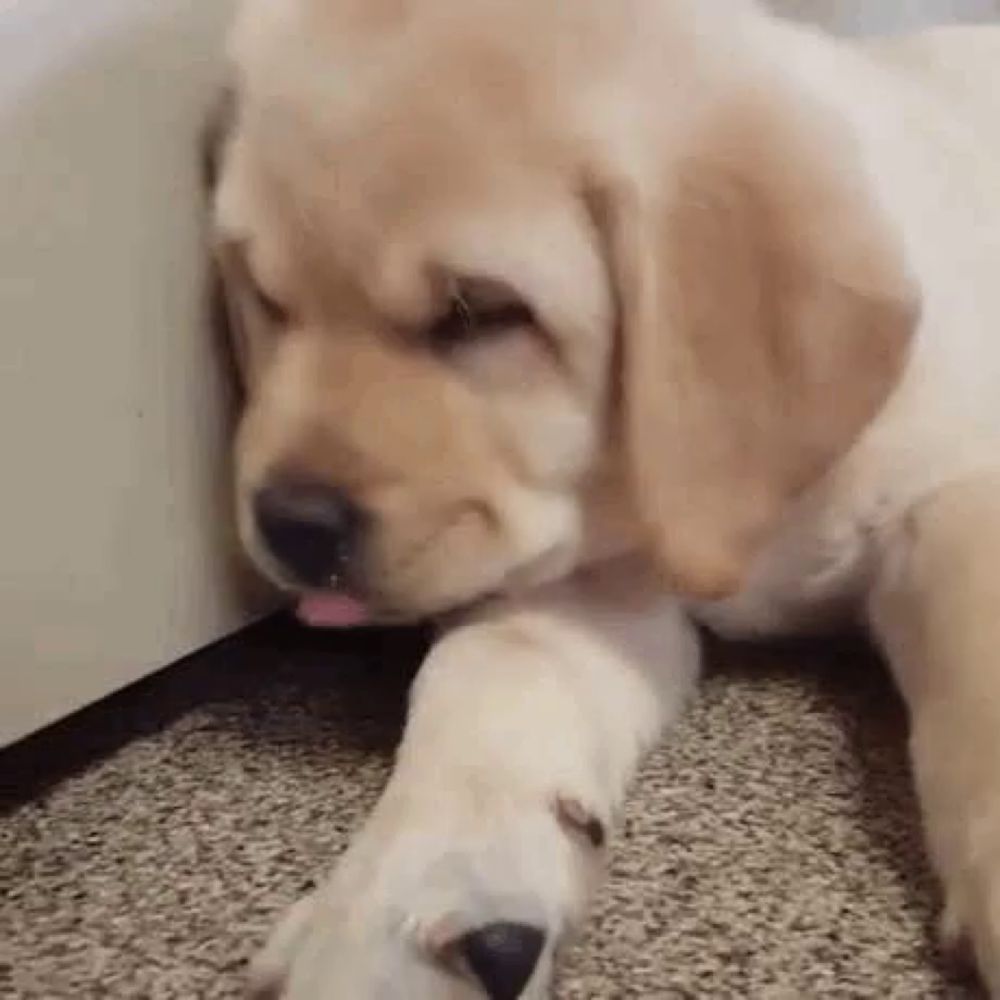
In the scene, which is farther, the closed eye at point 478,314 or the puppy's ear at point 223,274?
the puppy's ear at point 223,274

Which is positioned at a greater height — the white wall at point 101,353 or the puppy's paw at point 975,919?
the white wall at point 101,353

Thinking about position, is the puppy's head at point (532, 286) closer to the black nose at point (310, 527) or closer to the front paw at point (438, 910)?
the black nose at point (310, 527)

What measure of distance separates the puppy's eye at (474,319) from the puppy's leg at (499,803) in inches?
6.6

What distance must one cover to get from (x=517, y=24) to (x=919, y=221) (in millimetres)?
260

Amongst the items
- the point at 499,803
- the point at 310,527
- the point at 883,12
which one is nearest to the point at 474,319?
the point at 310,527

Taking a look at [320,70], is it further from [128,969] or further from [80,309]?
[128,969]

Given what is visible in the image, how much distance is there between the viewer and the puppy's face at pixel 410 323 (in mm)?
1045

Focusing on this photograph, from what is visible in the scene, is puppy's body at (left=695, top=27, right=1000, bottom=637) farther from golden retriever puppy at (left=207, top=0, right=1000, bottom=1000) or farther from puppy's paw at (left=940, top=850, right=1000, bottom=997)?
puppy's paw at (left=940, top=850, right=1000, bottom=997)

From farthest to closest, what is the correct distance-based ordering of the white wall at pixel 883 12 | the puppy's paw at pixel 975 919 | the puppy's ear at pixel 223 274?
the white wall at pixel 883 12
the puppy's ear at pixel 223 274
the puppy's paw at pixel 975 919

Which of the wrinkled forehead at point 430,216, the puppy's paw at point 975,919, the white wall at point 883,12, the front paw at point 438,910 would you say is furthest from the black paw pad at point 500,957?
the white wall at point 883,12

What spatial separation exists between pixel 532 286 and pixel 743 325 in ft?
0.34

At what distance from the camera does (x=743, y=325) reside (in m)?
1.07

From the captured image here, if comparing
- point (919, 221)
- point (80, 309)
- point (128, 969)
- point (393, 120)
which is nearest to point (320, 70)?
point (393, 120)

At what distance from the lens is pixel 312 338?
1.09 meters
